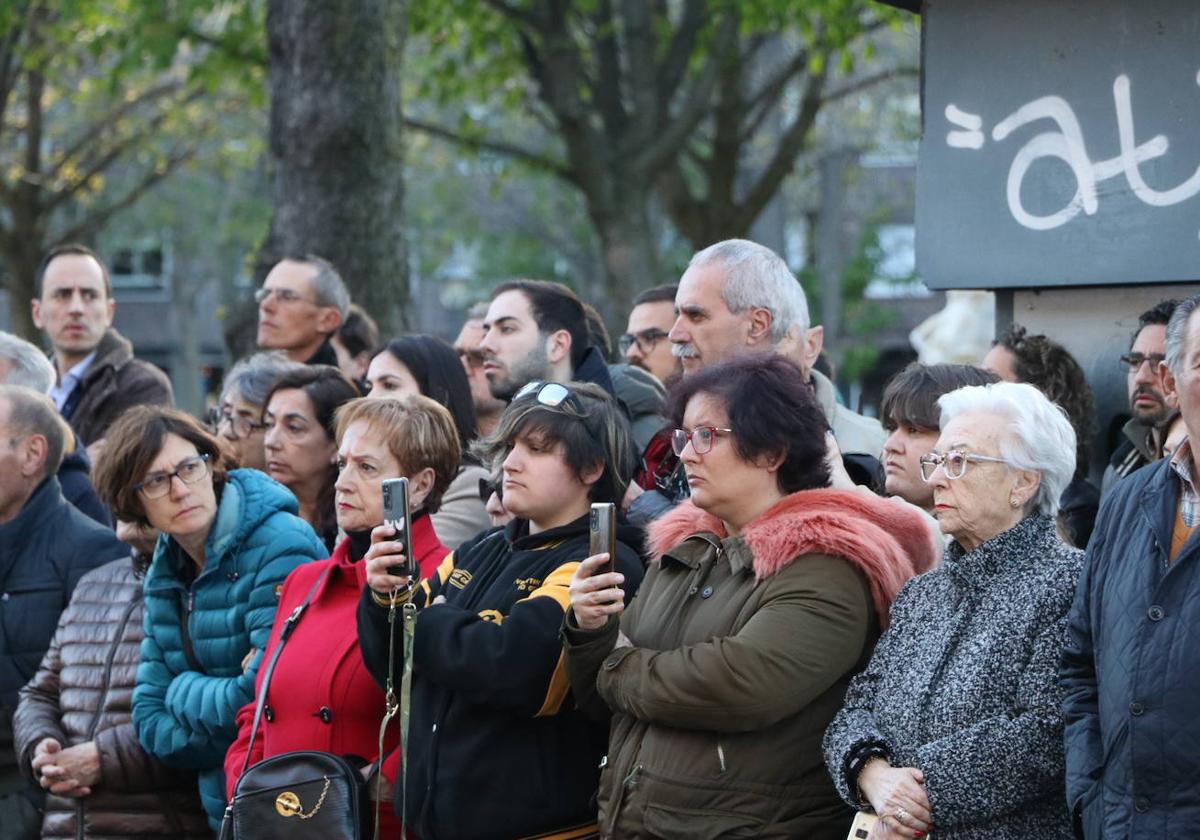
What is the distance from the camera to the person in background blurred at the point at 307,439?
6.12 meters

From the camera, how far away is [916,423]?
4.76m

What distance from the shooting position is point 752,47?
17.3 meters

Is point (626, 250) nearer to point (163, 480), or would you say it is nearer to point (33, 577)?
point (33, 577)

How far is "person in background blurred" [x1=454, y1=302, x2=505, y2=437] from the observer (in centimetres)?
664

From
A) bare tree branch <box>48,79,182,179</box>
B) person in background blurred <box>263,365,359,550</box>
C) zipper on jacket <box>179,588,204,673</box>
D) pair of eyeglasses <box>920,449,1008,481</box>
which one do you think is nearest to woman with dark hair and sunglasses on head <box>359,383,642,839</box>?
pair of eyeglasses <box>920,449,1008,481</box>

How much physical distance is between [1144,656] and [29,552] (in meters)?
4.06

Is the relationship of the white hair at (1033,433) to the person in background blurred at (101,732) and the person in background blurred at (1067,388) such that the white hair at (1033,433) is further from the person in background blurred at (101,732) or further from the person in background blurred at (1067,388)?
the person in background blurred at (101,732)

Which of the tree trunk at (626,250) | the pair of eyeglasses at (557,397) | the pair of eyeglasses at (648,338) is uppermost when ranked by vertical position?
the tree trunk at (626,250)

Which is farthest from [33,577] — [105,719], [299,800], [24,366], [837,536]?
[837,536]

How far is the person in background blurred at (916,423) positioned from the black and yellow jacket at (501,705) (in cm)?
78

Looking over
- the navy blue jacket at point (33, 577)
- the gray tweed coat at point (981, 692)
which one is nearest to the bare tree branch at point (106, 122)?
the navy blue jacket at point (33, 577)

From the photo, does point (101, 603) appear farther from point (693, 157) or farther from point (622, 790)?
point (693, 157)

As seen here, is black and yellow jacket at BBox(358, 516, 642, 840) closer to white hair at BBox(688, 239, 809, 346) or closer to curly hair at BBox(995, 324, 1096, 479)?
white hair at BBox(688, 239, 809, 346)

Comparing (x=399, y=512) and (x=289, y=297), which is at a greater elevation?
(x=289, y=297)
